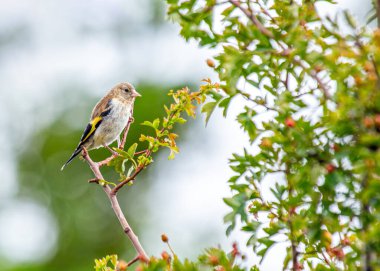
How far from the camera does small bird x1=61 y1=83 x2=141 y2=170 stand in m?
7.31

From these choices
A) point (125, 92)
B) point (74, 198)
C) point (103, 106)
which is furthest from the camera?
point (74, 198)

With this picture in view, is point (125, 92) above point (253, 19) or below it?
above

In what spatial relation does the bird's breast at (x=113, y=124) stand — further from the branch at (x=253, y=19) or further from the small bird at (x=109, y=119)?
the branch at (x=253, y=19)

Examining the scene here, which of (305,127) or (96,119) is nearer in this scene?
(305,127)

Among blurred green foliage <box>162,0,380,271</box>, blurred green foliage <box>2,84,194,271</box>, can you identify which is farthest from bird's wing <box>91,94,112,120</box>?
blurred green foliage <box>2,84,194,271</box>

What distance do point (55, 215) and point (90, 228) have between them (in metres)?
0.81

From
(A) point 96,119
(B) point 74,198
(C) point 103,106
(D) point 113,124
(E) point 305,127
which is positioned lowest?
(E) point 305,127

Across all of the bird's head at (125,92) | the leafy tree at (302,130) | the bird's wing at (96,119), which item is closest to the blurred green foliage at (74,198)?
the bird's head at (125,92)

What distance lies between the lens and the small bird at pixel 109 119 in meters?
7.31

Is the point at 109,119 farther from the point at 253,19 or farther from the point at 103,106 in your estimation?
the point at 253,19

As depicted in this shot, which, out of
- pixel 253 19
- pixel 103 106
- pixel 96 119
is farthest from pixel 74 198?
pixel 253 19

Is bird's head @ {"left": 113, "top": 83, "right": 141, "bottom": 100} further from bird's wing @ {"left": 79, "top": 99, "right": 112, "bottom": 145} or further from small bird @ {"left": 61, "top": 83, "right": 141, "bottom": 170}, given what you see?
bird's wing @ {"left": 79, "top": 99, "right": 112, "bottom": 145}

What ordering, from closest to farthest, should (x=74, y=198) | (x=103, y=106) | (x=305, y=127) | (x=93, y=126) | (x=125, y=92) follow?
(x=305, y=127), (x=93, y=126), (x=103, y=106), (x=125, y=92), (x=74, y=198)

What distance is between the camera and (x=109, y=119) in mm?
7426
